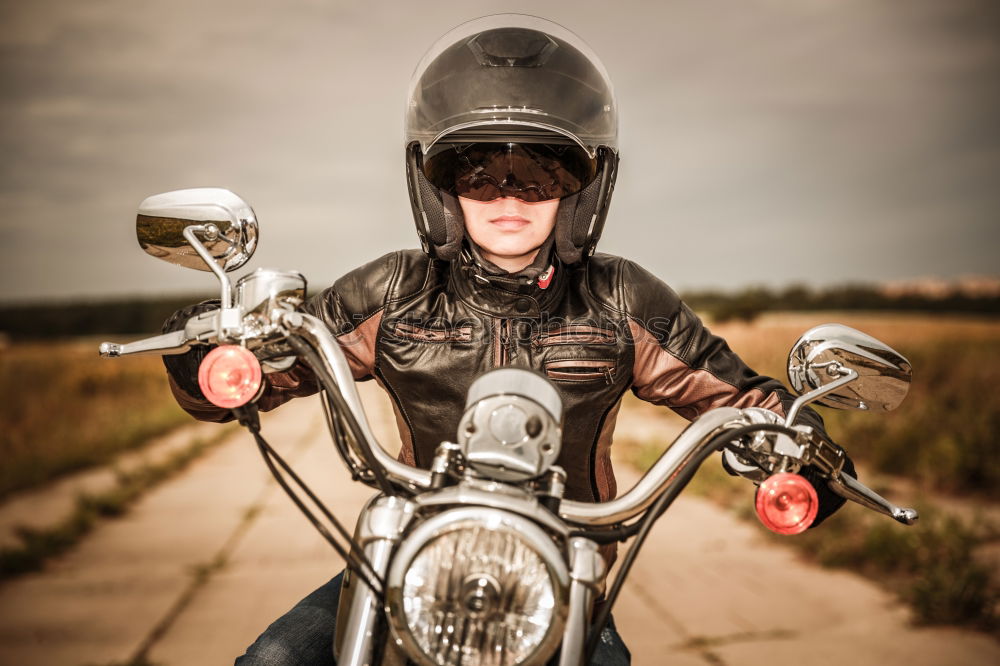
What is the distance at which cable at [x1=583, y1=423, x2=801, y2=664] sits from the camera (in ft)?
3.39

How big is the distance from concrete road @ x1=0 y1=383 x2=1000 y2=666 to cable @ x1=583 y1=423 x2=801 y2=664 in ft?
8.56

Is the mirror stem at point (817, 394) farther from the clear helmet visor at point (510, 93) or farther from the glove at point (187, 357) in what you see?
the glove at point (187, 357)

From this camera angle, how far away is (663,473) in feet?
3.68

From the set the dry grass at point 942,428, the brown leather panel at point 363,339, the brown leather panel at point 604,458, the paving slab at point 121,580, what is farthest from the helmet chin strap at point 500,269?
the dry grass at point 942,428

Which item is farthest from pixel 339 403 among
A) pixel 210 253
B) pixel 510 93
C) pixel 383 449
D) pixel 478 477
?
pixel 510 93

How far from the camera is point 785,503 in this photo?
43.2 inches

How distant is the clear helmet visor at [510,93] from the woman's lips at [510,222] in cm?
18

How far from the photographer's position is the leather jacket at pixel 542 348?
1617mm

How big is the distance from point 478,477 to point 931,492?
5.64m

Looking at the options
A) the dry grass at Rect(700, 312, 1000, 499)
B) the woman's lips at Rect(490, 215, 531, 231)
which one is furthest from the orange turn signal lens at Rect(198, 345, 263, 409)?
the dry grass at Rect(700, 312, 1000, 499)

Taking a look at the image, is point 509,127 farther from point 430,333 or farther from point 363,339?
point 363,339

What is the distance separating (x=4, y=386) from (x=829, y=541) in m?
13.3

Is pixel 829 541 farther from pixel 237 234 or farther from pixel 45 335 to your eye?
pixel 45 335

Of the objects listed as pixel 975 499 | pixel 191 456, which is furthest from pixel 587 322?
pixel 191 456
